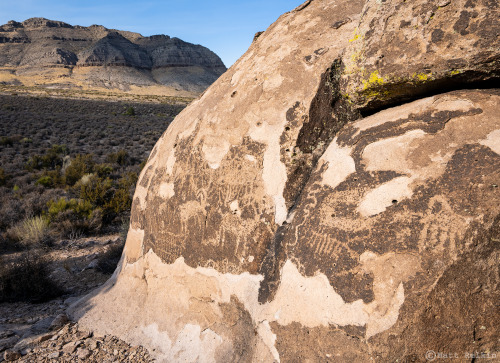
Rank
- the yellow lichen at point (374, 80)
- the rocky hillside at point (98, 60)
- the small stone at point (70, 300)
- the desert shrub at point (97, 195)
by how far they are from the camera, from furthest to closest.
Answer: the rocky hillside at point (98, 60) < the desert shrub at point (97, 195) < the small stone at point (70, 300) < the yellow lichen at point (374, 80)

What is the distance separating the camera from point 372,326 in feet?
5.28

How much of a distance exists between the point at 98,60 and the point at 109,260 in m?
81.4

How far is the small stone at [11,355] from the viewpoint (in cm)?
Result: 257

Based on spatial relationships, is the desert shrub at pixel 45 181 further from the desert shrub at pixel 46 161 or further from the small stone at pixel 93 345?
the small stone at pixel 93 345

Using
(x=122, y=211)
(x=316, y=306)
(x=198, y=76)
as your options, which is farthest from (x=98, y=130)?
(x=198, y=76)

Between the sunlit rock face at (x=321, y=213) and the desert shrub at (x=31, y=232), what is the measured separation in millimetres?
3329

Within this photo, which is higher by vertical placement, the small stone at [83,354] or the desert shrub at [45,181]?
the small stone at [83,354]

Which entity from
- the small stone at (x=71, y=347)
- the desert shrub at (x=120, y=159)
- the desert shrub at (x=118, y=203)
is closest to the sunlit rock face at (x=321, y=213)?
the small stone at (x=71, y=347)

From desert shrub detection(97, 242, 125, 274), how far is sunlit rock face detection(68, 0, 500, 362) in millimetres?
1664

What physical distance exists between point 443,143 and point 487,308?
76 centimetres

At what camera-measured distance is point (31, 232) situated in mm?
5574

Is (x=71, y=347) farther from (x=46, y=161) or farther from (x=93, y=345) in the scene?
(x=46, y=161)

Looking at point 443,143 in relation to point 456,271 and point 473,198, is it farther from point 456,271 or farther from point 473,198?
point 456,271

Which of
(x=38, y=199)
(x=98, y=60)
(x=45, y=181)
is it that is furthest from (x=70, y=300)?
(x=98, y=60)
